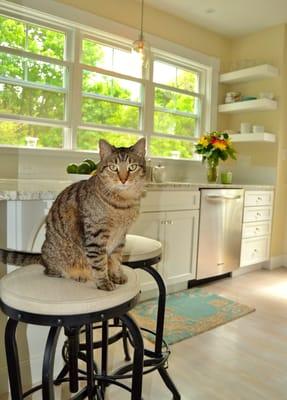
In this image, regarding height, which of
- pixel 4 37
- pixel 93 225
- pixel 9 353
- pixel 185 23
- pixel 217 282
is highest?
pixel 185 23

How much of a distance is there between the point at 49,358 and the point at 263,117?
3.92 metres

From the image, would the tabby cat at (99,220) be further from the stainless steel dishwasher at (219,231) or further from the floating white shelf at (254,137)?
the floating white shelf at (254,137)

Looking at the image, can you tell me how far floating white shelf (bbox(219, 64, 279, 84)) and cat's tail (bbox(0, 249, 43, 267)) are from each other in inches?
138

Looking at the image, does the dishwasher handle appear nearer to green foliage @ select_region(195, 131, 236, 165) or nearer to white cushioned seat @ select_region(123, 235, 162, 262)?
green foliage @ select_region(195, 131, 236, 165)

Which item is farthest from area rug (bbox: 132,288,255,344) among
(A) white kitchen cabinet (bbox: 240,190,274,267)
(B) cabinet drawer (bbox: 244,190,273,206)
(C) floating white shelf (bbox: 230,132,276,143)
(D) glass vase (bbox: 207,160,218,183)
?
(C) floating white shelf (bbox: 230,132,276,143)

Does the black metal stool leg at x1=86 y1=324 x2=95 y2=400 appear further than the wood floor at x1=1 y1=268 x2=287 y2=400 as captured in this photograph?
No

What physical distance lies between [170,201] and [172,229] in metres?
0.25

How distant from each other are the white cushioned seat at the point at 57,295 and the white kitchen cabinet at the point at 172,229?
5.31ft

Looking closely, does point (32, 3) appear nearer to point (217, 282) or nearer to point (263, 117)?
point (263, 117)

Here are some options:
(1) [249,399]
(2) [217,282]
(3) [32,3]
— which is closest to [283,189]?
(2) [217,282]

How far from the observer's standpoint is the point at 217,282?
345 cm

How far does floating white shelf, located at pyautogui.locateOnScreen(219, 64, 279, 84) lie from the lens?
3762mm

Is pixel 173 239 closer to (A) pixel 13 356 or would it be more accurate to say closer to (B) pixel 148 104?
(B) pixel 148 104

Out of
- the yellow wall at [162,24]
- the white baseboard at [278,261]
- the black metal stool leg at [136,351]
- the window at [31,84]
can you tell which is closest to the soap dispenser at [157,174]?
the window at [31,84]
